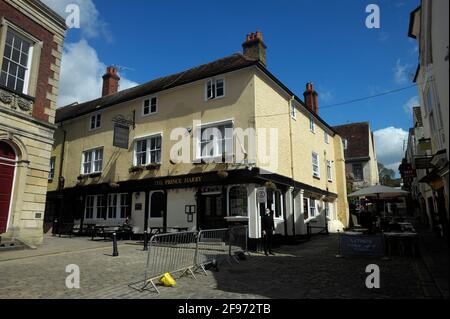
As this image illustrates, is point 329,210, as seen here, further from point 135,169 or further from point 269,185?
point 135,169

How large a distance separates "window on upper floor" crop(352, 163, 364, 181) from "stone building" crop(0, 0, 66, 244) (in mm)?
34645

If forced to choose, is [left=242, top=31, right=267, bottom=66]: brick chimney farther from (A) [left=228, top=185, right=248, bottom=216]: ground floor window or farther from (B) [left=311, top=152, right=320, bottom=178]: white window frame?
(B) [left=311, top=152, right=320, bottom=178]: white window frame

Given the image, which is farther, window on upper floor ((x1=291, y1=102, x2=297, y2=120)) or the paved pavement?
window on upper floor ((x1=291, y1=102, x2=297, y2=120))

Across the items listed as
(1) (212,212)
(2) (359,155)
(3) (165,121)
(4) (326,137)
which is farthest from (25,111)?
(2) (359,155)

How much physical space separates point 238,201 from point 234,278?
24.0 feet

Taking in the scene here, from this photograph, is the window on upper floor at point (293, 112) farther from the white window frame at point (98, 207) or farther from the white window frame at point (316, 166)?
the white window frame at point (98, 207)

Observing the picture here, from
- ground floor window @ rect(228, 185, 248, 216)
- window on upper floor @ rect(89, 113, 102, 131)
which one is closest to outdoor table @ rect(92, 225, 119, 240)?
ground floor window @ rect(228, 185, 248, 216)

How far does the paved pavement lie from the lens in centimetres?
660

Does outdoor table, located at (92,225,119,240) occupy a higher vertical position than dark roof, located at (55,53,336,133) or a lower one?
lower

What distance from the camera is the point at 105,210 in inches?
816

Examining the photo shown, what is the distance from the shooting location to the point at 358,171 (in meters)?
39.8

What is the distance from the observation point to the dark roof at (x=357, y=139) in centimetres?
4022
